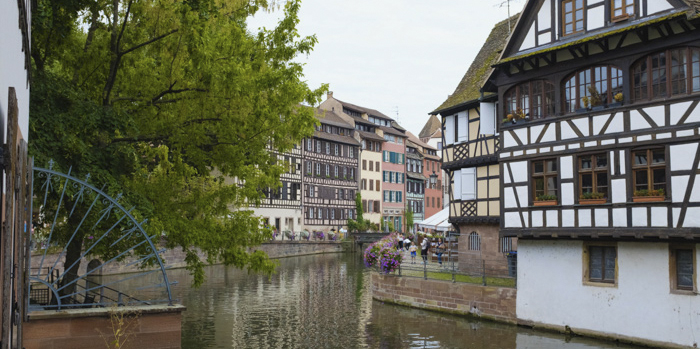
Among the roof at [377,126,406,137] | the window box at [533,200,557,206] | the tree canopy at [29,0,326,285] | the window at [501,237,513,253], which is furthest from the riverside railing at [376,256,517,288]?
the roof at [377,126,406,137]

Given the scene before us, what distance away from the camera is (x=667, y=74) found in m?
17.7

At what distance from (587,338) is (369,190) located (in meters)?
63.3

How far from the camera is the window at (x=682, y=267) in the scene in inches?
683

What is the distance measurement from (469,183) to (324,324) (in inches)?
429

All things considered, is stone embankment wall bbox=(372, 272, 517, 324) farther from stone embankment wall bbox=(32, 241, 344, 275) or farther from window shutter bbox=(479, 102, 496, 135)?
stone embankment wall bbox=(32, 241, 344, 275)

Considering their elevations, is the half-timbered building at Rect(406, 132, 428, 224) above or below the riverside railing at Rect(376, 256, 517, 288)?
above

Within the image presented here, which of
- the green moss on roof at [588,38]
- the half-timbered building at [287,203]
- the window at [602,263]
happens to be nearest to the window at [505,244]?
the window at [602,263]

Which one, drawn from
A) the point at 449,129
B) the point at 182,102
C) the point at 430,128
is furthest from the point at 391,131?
the point at 182,102

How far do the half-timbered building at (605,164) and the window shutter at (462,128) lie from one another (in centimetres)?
767

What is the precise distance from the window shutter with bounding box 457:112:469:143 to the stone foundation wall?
19.0 meters

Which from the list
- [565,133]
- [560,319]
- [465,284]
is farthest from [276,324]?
[565,133]

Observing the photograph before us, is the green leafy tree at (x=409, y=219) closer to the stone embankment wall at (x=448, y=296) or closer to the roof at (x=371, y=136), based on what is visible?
the roof at (x=371, y=136)

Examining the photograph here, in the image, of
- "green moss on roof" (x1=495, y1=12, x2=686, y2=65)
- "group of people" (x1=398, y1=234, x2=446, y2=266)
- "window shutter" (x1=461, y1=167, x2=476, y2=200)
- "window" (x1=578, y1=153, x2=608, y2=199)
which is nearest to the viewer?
"green moss on roof" (x1=495, y1=12, x2=686, y2=65)

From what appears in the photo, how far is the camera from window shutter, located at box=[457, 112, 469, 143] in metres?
30.2
